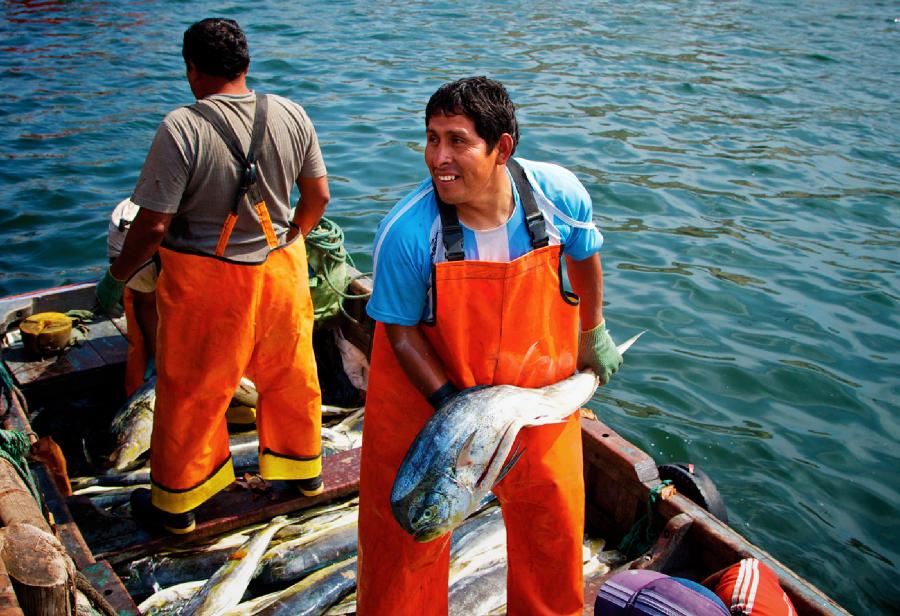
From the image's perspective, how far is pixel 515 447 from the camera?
318cm

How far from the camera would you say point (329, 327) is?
21.7 ft

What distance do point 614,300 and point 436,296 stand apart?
5.91 m

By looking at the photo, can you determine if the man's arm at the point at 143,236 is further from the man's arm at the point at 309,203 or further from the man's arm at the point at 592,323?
the man's arm at the point at 592,323

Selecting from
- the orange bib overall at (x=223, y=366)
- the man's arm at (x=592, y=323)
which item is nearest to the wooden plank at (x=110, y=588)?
the orange bib overall at (x=223, y=366)

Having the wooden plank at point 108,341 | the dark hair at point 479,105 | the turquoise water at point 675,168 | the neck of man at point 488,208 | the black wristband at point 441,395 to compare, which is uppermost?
the dark hair at point 479,105

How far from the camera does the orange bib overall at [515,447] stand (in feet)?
10.1

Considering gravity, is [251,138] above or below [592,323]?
above

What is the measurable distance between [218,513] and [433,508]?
2.28 meters

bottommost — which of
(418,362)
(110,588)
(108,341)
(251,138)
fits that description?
(108,341)

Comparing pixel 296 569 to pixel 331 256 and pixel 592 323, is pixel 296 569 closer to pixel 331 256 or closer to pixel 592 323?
pixel 592 323

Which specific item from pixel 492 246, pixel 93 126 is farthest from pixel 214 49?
pixel 93 126

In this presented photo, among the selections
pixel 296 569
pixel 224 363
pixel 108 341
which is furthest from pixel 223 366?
pixel 108 341

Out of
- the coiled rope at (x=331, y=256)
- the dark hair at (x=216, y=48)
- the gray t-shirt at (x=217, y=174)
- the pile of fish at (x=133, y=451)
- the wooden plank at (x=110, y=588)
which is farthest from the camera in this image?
the coiled rope at (x=331, y=256)

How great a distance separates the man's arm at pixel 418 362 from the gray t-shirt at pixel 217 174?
141cm
